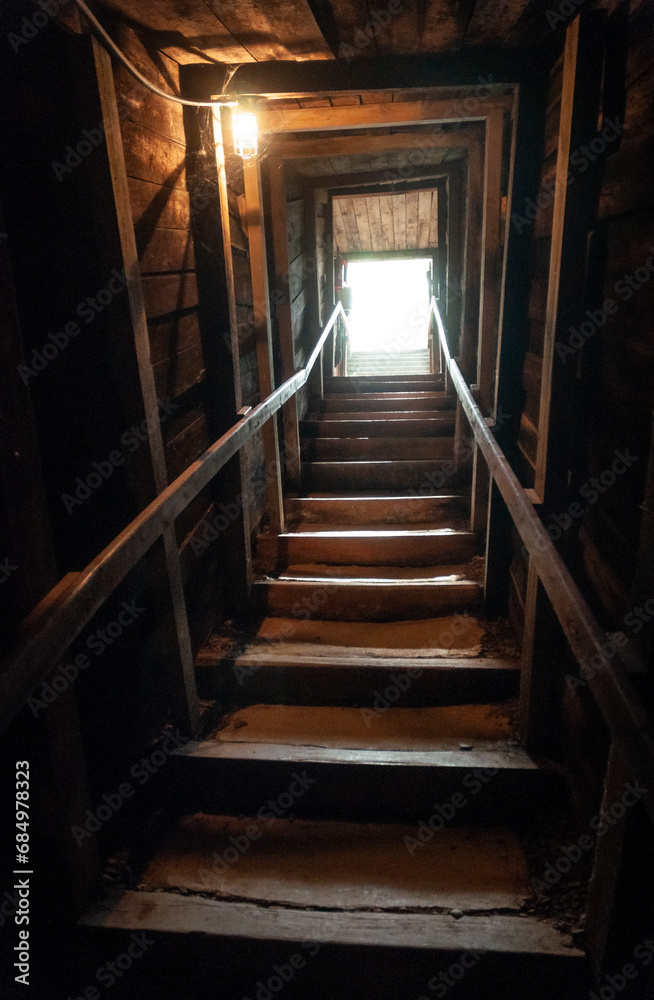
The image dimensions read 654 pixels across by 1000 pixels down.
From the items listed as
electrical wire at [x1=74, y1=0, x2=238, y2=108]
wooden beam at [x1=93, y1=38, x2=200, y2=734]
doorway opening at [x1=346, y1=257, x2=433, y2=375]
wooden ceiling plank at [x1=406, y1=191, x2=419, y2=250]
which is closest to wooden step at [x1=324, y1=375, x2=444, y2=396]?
wooden ceiling plank at [x1=406, y1=191, x2=419, y2=250]

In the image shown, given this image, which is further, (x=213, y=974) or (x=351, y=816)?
(x=351, y=816)

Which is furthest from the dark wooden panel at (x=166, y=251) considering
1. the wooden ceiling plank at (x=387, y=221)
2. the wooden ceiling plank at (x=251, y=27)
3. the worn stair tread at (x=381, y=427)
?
the wooden ceiling plank at (x=387, y=221)

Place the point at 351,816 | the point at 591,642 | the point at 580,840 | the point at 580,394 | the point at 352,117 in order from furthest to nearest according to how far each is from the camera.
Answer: the point at 352,117, the point at 351,816, the point at 580,394, the point at 580,840, the point at 591,642

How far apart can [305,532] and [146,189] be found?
2618 millimetres

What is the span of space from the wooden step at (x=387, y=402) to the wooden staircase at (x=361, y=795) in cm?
278

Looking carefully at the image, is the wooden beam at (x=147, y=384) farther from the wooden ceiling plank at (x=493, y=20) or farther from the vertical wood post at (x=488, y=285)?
the vertical wood post at (x=488, y=285)

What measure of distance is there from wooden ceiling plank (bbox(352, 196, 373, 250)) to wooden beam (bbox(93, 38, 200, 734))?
25.6 feet

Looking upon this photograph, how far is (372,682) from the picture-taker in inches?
108

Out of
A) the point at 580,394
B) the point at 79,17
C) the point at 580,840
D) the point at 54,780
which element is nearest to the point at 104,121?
the point at 79,17

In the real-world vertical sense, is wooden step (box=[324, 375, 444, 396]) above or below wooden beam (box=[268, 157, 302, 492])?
below

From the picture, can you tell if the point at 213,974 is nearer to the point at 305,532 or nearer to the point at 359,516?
the point at 305,532

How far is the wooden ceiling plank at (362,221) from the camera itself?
353 inches

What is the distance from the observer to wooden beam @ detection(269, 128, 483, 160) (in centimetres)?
422

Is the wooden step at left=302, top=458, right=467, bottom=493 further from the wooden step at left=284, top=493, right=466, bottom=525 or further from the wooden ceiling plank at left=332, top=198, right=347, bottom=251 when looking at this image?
the wooden ceiling plank at left=332, top=198, right=347, bottom=251
